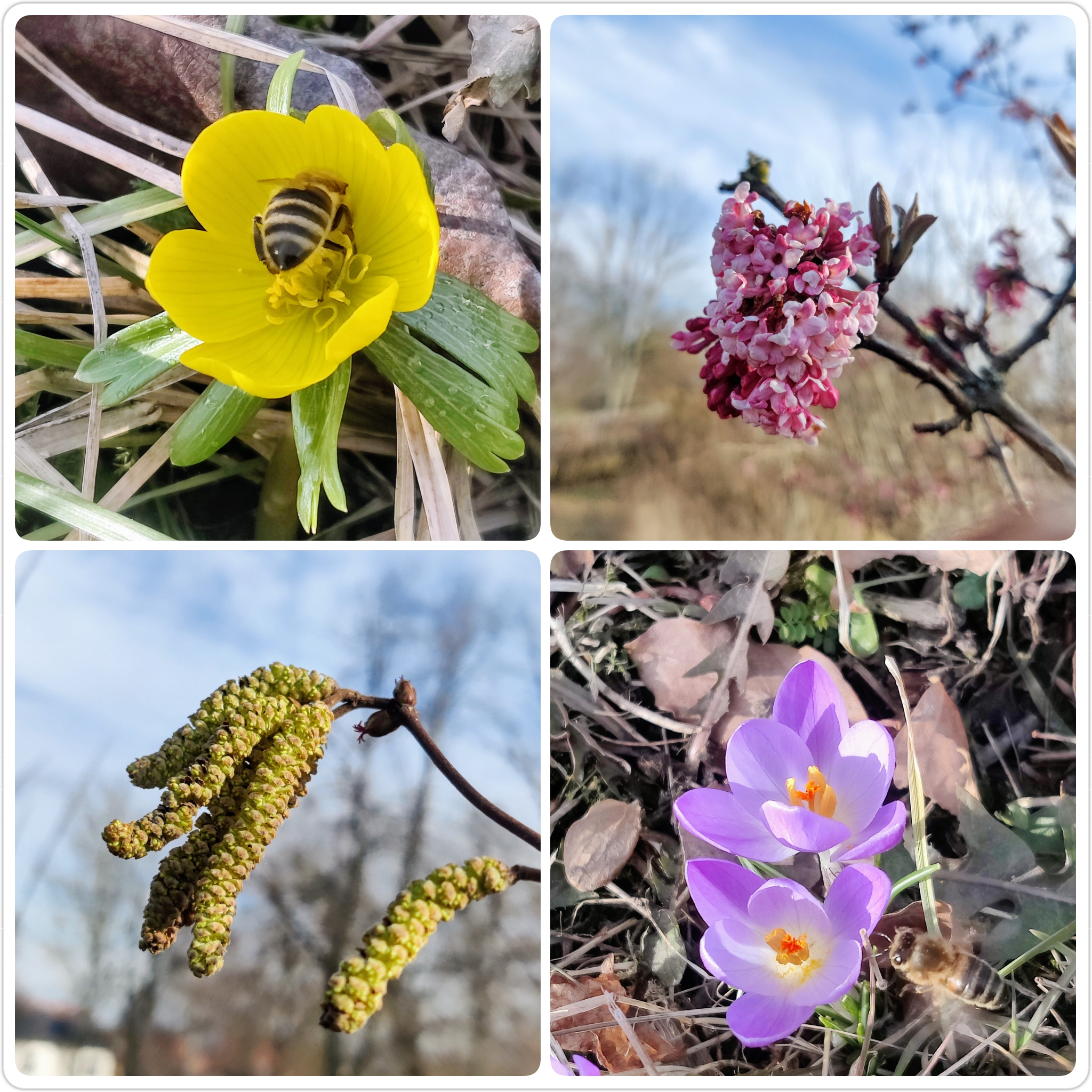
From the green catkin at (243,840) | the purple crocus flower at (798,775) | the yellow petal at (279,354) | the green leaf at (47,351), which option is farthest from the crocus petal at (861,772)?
the green leaf at (47,351)

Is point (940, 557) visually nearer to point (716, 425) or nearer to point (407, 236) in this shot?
point (716, 425)

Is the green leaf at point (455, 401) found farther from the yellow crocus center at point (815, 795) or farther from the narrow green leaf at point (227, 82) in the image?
the yellow crocus center at point (815, 795)

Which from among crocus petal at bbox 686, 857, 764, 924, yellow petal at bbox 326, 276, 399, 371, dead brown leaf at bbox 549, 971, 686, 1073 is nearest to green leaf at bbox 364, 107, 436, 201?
yellow petal at bbox 326, 276, 399, 371

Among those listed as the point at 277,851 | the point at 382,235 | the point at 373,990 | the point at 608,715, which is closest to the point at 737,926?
the point at 608,715

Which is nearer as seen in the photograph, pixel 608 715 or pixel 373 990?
pixel 373 990

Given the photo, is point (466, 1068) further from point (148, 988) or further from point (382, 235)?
point (382, 235)

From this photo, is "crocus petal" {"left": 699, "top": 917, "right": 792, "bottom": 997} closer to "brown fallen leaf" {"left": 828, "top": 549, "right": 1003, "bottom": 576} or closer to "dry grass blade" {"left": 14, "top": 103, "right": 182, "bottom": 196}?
"brown fallen leaf" {"left": 828, "top": 549, "right": 1003, "bottom": 576}
